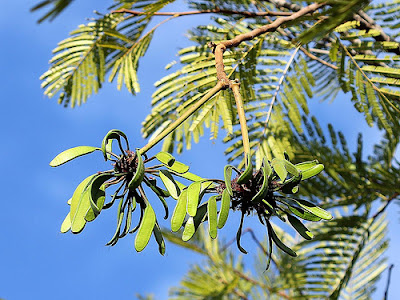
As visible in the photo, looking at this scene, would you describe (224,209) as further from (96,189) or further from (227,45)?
(227,45)

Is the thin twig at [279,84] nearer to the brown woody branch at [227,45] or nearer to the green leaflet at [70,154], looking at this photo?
the brown woody branch at [227,45]

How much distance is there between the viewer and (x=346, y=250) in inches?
52.9

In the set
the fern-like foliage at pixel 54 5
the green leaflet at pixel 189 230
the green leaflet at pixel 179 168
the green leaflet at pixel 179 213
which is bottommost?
the green leaflet at pixel 189 230

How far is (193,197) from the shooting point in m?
0.53

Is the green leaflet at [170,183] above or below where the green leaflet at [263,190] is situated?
above

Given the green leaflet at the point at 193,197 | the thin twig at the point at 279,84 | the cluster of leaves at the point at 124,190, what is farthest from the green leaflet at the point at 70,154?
the thin twig at the point at 279,84

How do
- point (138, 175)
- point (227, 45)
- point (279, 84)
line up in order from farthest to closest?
point (279, 84) < point (227, 45) < point (138, 175)

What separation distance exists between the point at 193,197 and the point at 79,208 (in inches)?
4.5

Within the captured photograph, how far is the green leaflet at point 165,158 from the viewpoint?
56 cm

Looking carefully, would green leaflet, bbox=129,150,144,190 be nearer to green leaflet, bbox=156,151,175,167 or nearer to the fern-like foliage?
green leaflet, bbox=156,151,175,167

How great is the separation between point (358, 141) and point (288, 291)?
0.54 m

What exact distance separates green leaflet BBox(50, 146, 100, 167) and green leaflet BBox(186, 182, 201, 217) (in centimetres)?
12

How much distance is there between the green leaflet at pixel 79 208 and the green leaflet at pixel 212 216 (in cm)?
12

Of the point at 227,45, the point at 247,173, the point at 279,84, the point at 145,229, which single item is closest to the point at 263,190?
the point at 247,173
